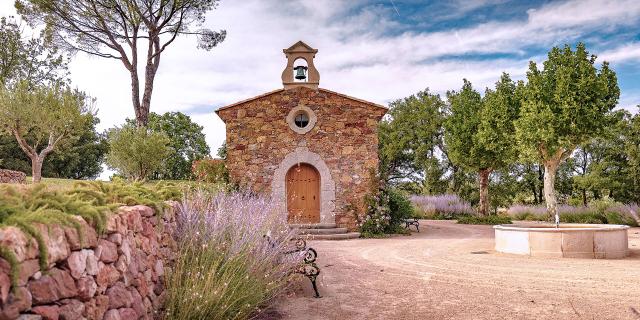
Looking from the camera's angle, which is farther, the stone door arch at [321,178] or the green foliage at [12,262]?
the stone door arch at [321,178]

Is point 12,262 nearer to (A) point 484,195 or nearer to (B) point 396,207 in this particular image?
(B) point 396,207

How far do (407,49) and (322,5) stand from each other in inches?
119

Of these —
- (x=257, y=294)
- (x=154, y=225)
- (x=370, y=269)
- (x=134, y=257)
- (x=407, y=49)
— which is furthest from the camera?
(x=407, y=49)

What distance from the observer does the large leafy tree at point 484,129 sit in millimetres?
16906

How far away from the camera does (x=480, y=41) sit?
12.4 meters

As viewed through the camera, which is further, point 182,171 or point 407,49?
point 182,171

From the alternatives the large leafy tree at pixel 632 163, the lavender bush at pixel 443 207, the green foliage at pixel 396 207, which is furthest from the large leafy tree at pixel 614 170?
the green foliage at pixel 396 207

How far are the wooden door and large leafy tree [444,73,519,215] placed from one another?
24.2 feet

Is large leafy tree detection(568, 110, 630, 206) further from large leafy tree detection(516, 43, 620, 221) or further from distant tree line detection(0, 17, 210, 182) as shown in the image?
distant tree line detection(0, 17, 210, 182)

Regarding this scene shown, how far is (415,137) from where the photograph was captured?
2616 centimetres

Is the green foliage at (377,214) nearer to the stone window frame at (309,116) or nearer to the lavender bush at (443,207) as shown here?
the stone window frame at (309,116)

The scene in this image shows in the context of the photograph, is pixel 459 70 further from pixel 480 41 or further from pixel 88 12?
pixel 88 12

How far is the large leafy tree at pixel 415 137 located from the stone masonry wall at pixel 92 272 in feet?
69.9

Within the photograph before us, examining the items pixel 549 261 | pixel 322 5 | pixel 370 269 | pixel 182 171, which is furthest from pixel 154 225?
pixel 182 171
